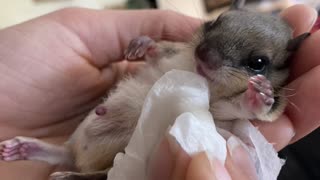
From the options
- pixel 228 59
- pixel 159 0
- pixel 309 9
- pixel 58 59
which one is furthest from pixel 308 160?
pixel 159 0

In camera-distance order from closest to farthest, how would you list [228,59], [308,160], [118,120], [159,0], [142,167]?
[142,167], [228,59], [118,120], [308,160], [159,0]

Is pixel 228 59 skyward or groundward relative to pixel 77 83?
skyward

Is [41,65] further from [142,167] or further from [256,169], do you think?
[256,169]

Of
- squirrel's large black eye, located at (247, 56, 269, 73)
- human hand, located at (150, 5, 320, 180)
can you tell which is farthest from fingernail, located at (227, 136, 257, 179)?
squirrel's large black eye, located at (247, 56, 269, 73)

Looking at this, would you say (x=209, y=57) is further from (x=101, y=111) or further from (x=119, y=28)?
(x=119, y=28)

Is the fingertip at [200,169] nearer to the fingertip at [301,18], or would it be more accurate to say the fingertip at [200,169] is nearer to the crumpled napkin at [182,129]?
the crumpled napkin at [182,129]

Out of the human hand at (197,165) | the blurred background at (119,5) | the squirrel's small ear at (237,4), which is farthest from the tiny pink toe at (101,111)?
the blurred background at (119,5)

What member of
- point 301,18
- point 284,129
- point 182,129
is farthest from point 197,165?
point 301,18

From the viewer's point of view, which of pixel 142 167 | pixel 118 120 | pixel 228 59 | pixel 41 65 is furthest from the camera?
pixel 41 65
